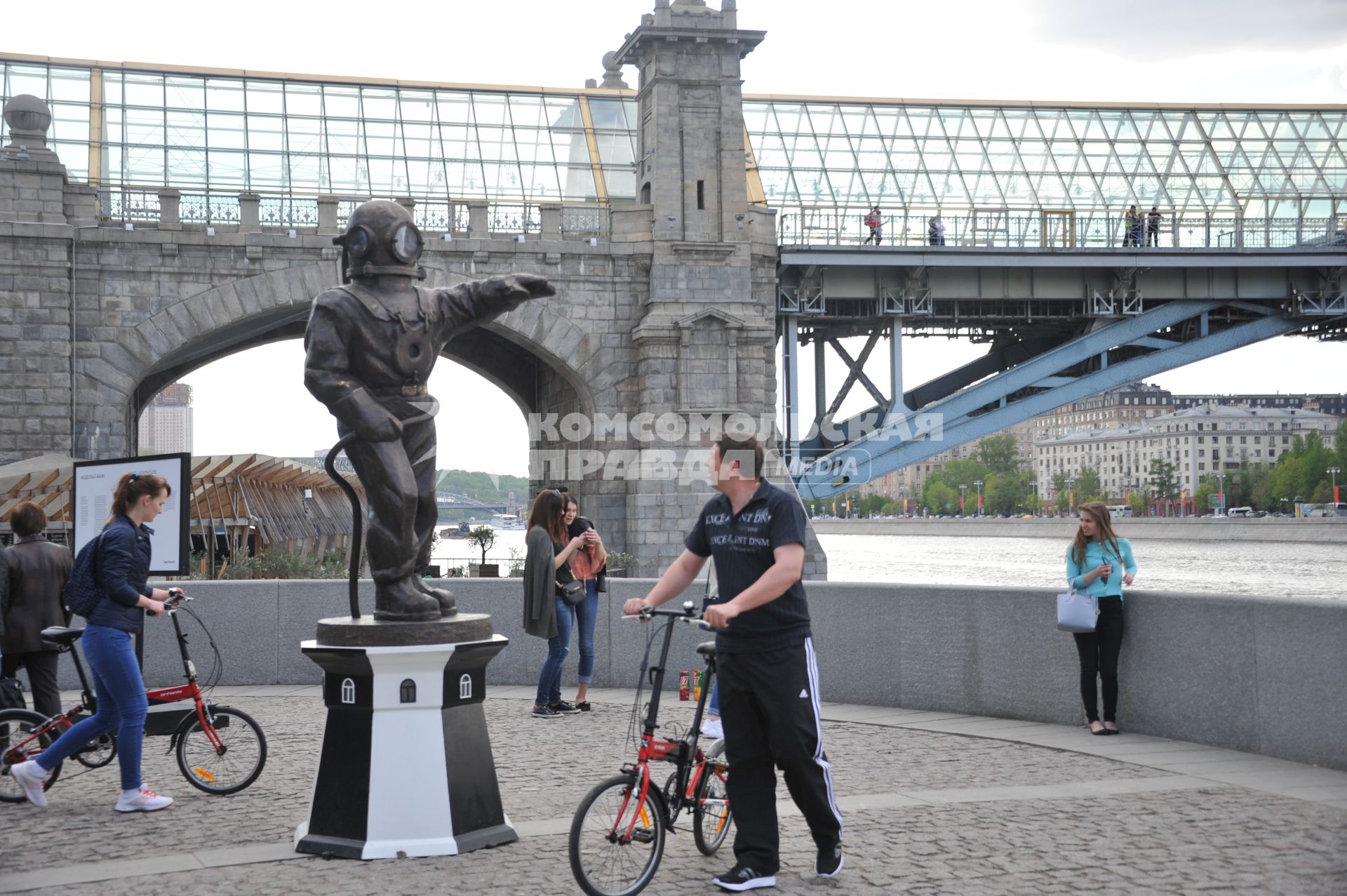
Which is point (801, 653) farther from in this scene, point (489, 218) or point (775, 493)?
point (489, 218)

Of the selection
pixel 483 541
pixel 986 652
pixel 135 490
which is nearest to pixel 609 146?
pixel 483 541

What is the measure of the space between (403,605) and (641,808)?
1.82 meters

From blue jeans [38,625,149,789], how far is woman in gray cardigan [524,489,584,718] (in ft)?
12.8

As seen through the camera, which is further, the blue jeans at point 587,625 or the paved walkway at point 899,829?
the blue jeans at point 587,625

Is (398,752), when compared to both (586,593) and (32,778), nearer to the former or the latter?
(32,778)

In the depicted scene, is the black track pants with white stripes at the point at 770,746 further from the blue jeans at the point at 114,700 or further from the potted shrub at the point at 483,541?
the potted shrub at the point at 483,541

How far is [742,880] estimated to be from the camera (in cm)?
615

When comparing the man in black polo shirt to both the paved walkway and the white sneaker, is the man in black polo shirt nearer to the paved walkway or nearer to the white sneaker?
the paved walkway

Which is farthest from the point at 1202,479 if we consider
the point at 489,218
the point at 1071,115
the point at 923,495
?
the point at 489,218

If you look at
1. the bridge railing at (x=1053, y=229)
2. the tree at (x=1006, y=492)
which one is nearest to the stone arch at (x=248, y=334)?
the bridge railing at (x=1053, y=229)

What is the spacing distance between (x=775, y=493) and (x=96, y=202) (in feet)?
82.5

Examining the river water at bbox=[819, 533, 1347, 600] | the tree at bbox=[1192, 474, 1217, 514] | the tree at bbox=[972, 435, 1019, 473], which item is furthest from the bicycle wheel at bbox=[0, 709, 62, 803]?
the tree at bbox=[972, 435, 1019, 473]

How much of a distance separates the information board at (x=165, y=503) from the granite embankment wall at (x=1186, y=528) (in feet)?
211

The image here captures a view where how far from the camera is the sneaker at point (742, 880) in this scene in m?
6.14
